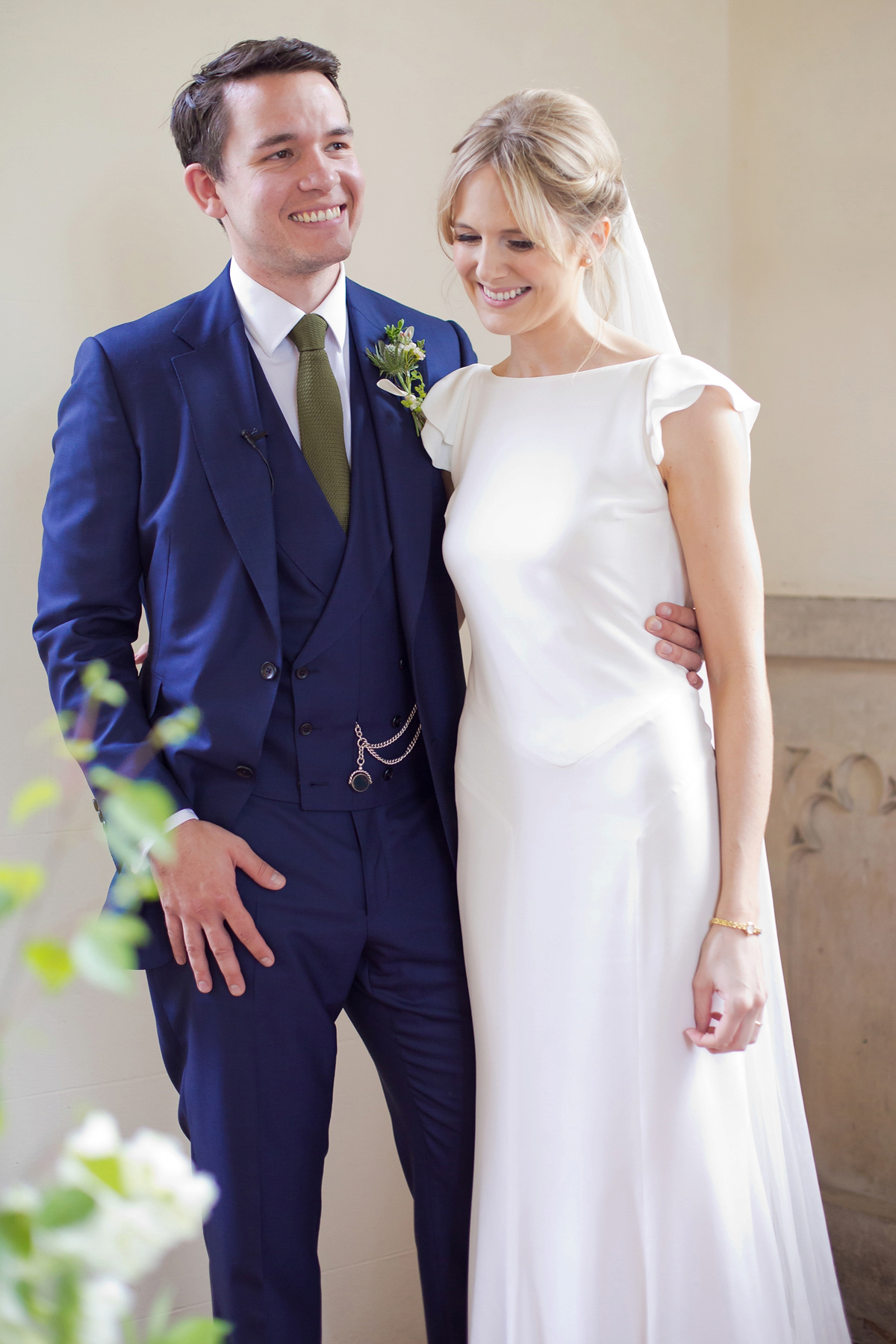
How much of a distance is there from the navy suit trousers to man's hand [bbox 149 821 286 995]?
3 centimetres

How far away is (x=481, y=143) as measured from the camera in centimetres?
165

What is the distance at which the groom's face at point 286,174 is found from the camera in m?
1.71

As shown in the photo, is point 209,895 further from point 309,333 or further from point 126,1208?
point 126,1208

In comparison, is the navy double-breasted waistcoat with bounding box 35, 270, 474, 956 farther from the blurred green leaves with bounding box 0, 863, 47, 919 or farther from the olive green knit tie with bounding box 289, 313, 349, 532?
the blurred green leaves with bounding box 0, 863, 47, 919

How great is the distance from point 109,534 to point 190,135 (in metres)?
0.67

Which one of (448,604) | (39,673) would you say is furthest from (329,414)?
(39,673)

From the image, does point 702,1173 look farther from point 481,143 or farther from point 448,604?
point 481,143

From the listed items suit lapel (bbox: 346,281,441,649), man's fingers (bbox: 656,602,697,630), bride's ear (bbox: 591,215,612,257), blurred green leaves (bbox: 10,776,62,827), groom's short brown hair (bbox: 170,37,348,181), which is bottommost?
blurred green leaves (bbox: 10,776,62,827)

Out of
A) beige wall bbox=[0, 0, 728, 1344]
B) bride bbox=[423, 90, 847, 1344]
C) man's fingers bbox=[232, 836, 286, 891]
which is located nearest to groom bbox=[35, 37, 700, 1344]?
man's fingers bbox=[232, 836, 286, 891]

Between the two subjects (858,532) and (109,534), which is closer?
(109,534)

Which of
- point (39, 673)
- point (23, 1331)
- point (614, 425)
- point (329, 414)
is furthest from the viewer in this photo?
point (39, 673)

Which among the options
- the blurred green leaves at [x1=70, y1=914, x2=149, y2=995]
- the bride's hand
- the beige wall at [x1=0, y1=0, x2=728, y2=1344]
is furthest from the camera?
the beige wall at [x1=0, y1=0, x2=728, y2=1344]

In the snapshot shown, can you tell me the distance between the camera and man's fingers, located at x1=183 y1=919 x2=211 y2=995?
160 centimetres

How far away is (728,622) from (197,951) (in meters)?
0.87
